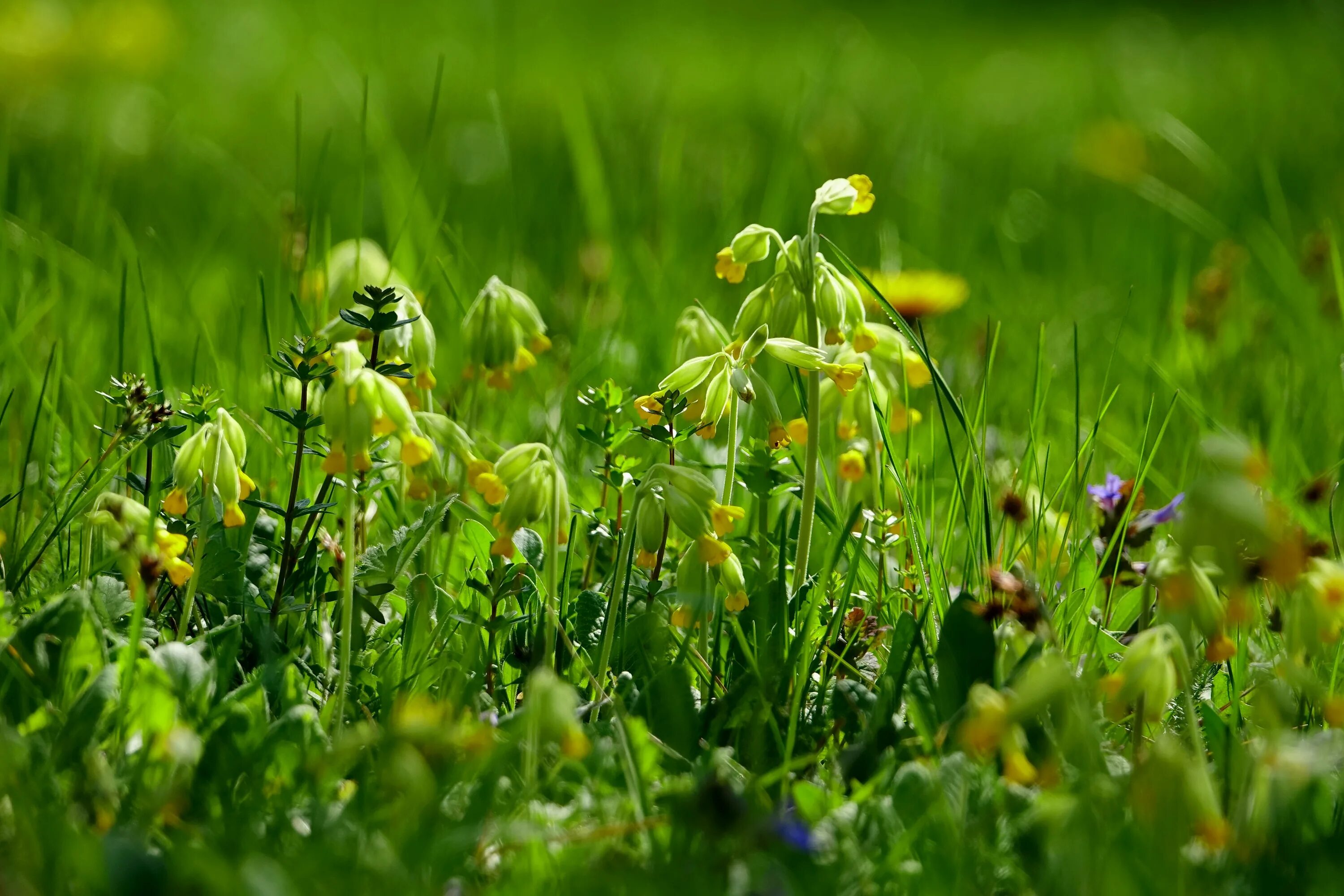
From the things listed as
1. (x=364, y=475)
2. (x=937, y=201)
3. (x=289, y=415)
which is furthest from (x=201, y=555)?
(x=937, y=201)

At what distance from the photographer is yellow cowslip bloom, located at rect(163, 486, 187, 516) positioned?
5.49 feet

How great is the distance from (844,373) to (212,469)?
32.5 inches

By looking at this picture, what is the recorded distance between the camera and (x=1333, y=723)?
4.52 ft

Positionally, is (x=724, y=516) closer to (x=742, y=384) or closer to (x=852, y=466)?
(x=742, y=384)

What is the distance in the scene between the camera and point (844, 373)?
167 centimetres

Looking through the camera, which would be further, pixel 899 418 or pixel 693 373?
pixel 899 418

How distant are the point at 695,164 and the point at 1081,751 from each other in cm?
391

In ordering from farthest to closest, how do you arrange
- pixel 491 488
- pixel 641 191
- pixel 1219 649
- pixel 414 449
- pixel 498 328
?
pixel 641 191, pixel 498 328, pixel 491 488, pixel 414 449, pixel 1219 649

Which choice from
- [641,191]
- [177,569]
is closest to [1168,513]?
[177,569]

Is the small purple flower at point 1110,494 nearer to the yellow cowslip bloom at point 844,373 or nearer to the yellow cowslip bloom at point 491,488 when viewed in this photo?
the yellow cowslip bloom at point 844,373

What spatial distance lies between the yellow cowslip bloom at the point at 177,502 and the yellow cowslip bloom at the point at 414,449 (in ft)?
1.05

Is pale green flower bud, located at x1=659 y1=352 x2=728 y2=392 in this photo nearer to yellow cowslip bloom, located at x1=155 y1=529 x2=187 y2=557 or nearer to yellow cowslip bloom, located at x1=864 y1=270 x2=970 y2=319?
yellow cowslip bloom, located at x1=155 y1=529 x2=187 y2=557

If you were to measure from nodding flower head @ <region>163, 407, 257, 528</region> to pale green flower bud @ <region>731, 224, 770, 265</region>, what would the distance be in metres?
0.71

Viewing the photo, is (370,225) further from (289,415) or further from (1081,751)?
(1081,751)
